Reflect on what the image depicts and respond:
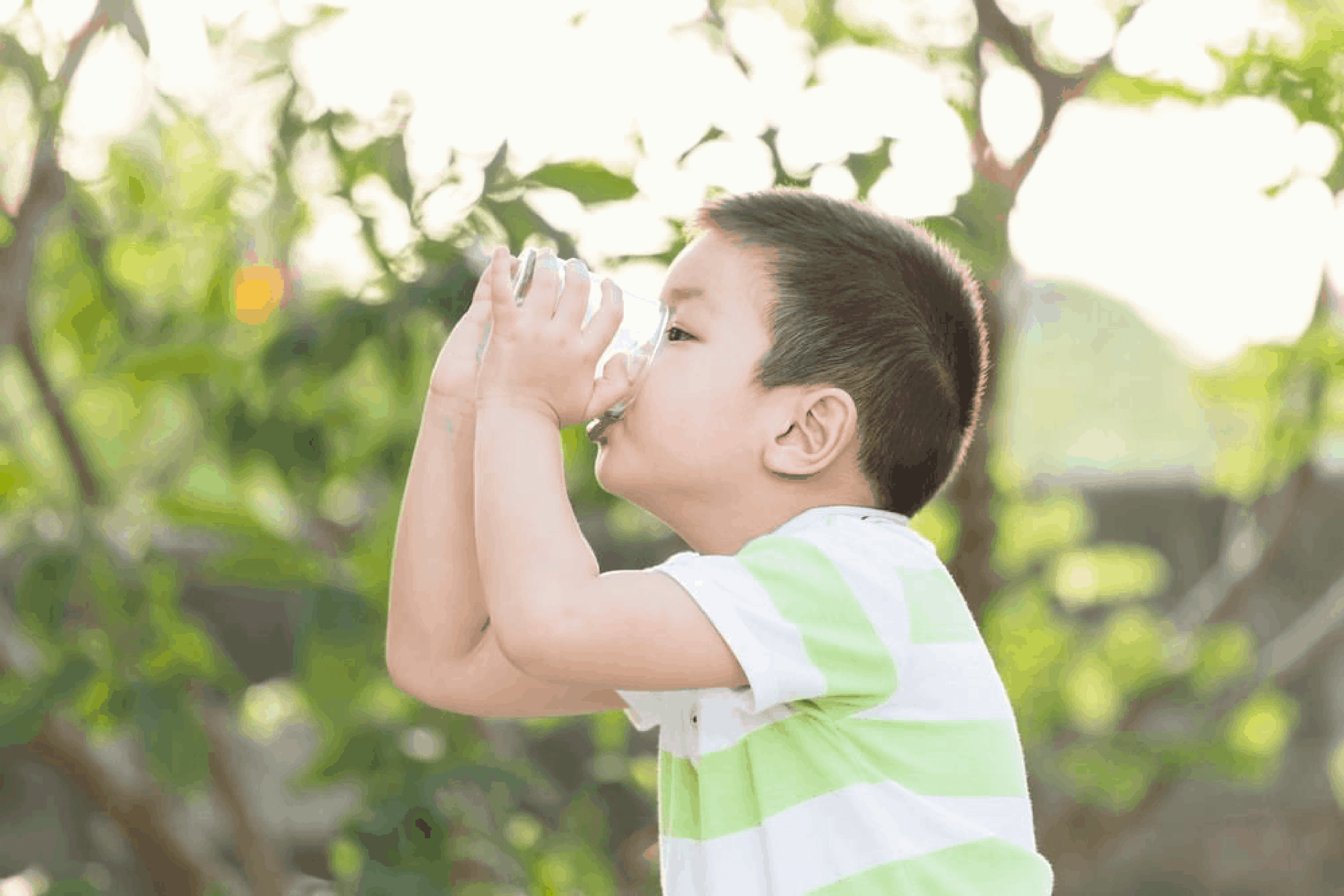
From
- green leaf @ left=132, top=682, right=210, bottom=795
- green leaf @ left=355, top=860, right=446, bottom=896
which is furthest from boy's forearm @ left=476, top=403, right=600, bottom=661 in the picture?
green leaf @ left=132, top=682, right=210, bottom=795

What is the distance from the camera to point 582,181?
1093 mm

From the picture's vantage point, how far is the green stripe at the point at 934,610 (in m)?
0.75

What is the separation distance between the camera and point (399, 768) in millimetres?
1227

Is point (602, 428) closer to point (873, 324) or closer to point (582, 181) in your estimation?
point (873, 324)

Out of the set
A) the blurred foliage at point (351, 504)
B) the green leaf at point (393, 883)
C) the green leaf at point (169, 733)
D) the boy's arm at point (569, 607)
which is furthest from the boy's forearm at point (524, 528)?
the green leaf at point (169, 733)

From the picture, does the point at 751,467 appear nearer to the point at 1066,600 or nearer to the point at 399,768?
the point at 399,768

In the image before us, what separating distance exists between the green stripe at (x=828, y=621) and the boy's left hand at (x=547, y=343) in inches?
4.8

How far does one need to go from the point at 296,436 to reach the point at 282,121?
25cm

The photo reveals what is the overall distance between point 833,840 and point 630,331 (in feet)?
0.96

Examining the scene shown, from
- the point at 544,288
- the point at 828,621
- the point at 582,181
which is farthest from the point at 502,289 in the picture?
the point at 582,181

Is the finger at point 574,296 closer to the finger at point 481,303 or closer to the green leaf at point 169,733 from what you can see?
the finger at point 481,303

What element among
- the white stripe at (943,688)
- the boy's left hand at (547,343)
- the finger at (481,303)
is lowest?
the white stripe at (943,688)

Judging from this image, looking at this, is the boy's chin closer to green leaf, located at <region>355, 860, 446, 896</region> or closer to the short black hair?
the short black hair

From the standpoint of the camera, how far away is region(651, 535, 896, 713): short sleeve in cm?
69
